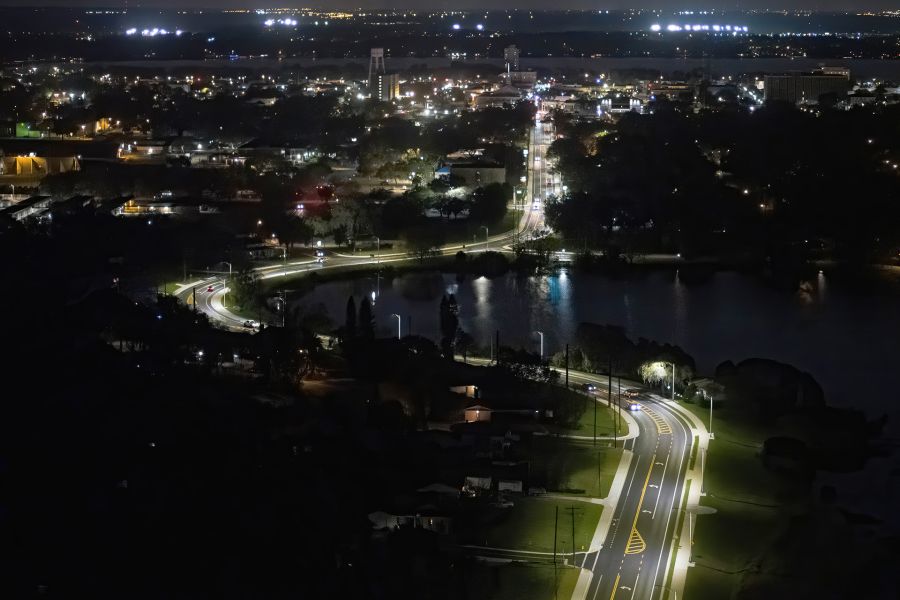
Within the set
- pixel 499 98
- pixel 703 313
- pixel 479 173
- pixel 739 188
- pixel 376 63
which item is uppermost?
pixel 376 63

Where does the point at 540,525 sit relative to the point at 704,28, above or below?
below

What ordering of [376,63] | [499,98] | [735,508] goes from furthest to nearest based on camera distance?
[376,63]
[499,98]
[735,508]

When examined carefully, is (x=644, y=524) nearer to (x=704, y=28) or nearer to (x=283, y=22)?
(x=704, y=28)

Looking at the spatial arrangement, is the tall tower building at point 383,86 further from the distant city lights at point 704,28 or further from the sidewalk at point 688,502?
the distant city lights at point 704,28

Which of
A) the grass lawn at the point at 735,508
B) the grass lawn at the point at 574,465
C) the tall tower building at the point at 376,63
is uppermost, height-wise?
the tall tower building at the point at 376,63

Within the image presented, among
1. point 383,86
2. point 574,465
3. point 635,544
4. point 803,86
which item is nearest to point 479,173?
point 574,465

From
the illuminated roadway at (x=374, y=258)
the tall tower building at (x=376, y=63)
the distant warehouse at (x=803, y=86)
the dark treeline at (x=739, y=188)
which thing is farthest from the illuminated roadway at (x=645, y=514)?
the tall tower building at (x=376, y=63)
